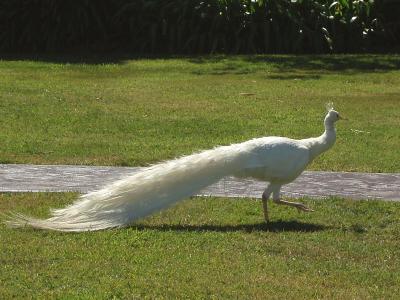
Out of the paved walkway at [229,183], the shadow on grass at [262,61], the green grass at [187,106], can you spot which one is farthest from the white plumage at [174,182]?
the shadow on grass at [262,61]

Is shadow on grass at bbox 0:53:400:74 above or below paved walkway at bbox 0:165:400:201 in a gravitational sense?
above

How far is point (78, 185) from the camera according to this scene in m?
9.77

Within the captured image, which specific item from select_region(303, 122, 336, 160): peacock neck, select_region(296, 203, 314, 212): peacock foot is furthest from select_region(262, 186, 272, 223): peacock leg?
select_region(303, 122, 336, 160): peacock neck

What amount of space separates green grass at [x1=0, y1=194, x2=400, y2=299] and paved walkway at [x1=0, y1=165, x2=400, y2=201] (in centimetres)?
52

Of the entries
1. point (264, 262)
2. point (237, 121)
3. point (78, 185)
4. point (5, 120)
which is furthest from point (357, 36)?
point (264, 262)

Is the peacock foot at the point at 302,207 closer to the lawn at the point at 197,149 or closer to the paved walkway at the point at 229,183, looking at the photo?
the lawn at the point at 197,149

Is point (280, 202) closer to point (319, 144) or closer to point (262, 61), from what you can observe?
point (319, 144)

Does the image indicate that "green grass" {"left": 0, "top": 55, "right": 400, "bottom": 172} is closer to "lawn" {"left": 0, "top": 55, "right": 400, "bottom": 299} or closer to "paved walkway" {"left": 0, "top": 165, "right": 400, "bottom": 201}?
"lawn" {"left": 0, "top": 55, "right": 400, "bottom": 299}

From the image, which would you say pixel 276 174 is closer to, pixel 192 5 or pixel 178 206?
pixel 178 206

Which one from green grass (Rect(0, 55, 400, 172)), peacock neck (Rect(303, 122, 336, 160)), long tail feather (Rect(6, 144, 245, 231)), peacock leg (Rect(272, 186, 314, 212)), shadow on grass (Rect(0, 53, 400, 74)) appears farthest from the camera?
shadow on grass (Rect(0, 53, 400, 74))

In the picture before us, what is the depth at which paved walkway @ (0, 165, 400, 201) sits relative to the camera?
9609 mm

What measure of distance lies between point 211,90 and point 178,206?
7.84m

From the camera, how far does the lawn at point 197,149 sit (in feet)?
22.1

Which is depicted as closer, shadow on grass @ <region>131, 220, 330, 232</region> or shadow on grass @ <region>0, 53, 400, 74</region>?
shadow on grass @ <region>131, 220, 330, 232</region>
